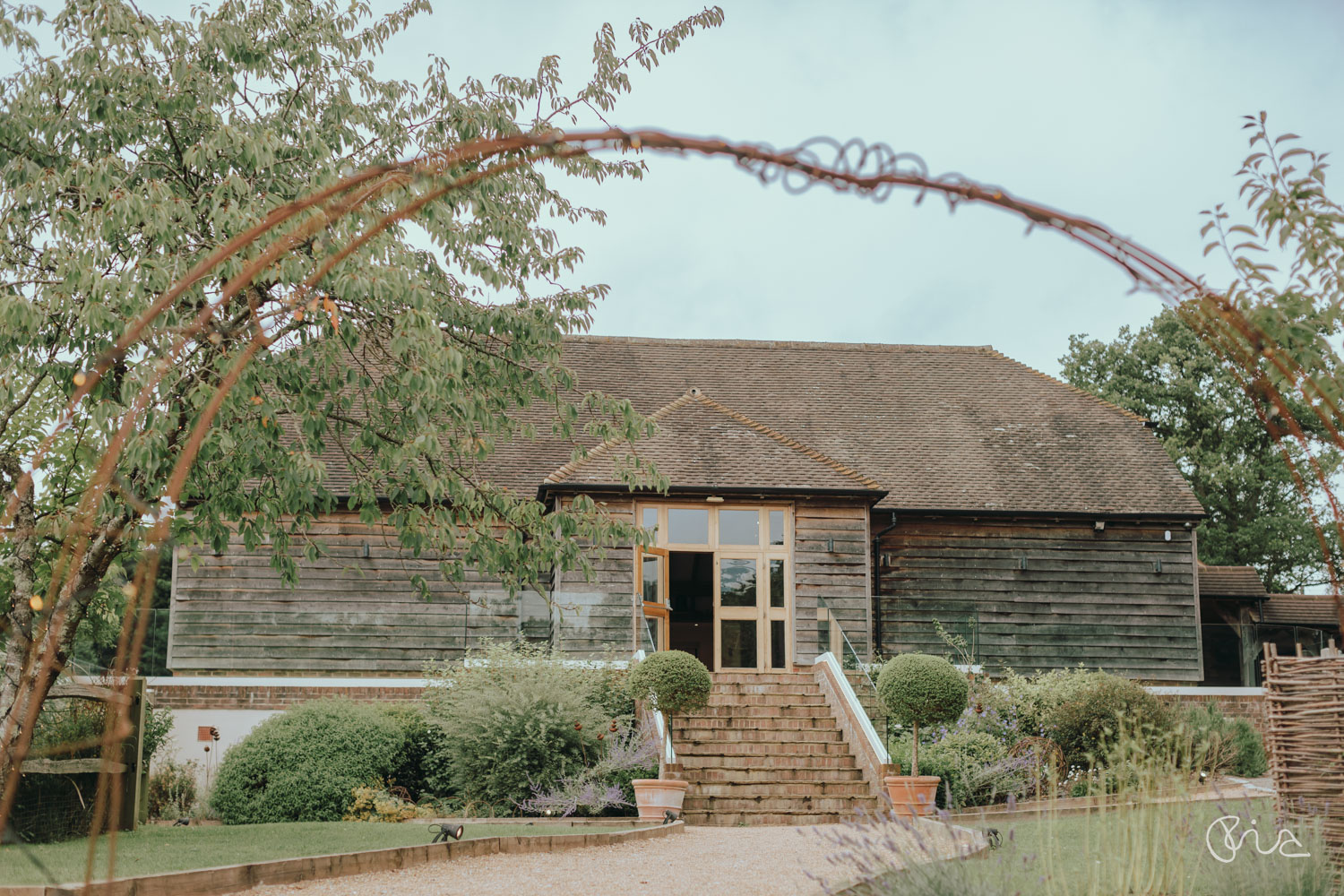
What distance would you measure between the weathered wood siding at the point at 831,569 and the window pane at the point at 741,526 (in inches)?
21.8

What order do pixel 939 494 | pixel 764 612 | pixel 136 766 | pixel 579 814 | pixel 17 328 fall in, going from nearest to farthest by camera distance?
1. pixel 17 328
2. pixel 136 766
3. pixel 579 814
4. pixel 764 612
5. pixel 939 494

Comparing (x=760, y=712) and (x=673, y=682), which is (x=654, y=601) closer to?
(x=760, y=712)

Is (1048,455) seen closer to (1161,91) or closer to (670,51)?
(670,51)

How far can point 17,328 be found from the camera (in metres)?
7.95

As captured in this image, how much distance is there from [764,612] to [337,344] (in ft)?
30.1

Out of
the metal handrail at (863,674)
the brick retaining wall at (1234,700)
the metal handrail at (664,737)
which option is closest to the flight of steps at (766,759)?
the metal handrail at (664,737)

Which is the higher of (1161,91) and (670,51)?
(670,51)

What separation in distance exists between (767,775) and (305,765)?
5.13m

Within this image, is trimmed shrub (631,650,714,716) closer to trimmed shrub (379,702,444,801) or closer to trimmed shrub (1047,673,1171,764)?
trimmed shrub (379,702,444,801)

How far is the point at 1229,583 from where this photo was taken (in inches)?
982

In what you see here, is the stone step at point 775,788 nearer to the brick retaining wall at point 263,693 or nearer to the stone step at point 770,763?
the stone step at point 770,763

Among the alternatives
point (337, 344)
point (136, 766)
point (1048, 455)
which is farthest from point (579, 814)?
point (1048, 455)

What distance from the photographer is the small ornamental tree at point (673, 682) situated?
1231 centimetres

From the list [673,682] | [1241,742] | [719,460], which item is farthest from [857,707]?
[1241,742]
